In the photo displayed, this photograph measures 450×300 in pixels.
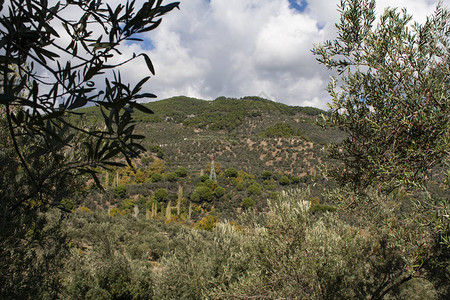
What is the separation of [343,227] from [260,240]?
6.94 ft

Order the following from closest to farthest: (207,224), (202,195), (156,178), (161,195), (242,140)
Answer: (207,224)
(161,195)
(202,195)
(156,178)
(242,140)

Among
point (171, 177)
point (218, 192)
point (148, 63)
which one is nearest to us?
point (148, 63)

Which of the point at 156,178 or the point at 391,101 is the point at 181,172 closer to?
the point at 156,178

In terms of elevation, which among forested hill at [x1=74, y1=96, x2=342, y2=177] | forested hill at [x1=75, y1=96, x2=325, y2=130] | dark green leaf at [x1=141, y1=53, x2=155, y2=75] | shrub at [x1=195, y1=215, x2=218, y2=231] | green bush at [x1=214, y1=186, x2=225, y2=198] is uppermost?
forested hill at [x1=75, y1=96, x2=325, y2=130]

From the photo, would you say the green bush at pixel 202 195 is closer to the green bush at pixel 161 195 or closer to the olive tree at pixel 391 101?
the green bush at pixel 161 195

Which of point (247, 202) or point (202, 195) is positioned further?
point (202, 195)

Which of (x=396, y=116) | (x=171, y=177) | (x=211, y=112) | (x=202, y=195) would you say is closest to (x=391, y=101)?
(x=396, y=116)

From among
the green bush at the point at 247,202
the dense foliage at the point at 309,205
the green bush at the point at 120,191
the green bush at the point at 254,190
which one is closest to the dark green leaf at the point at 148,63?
the dense foliage at the point at 309,205

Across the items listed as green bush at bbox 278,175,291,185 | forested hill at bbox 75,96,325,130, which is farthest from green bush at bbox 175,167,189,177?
forested hill at bbox 75,96,325,130

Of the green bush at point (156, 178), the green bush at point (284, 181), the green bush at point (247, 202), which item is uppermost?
the green bush at point (284, 181)

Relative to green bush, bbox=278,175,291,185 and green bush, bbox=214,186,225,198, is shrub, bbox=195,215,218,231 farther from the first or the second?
green bush, bbox=278,175,291,185

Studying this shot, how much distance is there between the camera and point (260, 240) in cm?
625

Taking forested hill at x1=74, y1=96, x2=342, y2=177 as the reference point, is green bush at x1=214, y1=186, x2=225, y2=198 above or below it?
below

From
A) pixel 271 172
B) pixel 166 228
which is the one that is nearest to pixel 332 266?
pixel 166 228
